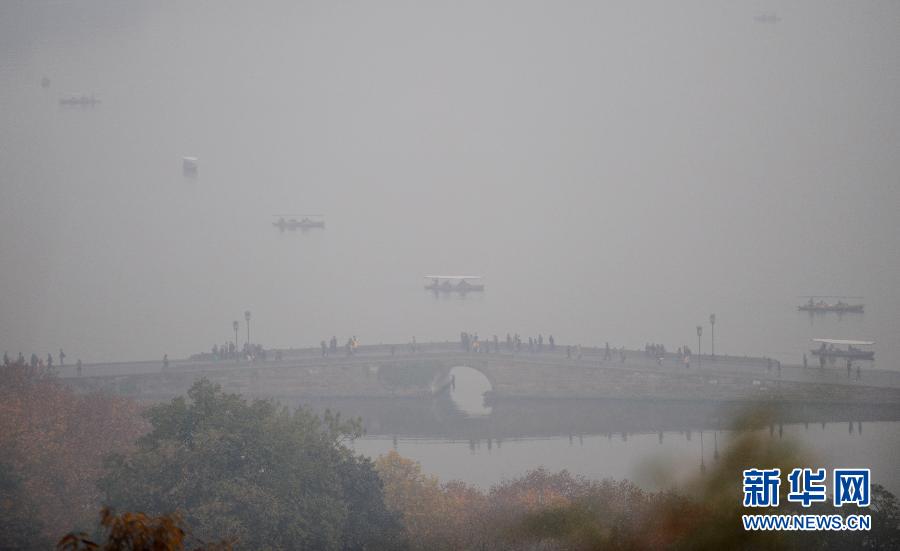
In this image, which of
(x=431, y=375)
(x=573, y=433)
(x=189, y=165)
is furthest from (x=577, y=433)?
(x=189, y=165)

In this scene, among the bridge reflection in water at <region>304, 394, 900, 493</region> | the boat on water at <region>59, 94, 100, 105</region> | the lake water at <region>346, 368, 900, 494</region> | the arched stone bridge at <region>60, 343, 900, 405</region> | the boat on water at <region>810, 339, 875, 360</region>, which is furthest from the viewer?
the boat on water at <region>59, 94, 100, 105</region>

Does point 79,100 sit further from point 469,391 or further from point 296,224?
point 469,391

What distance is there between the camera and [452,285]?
240ft

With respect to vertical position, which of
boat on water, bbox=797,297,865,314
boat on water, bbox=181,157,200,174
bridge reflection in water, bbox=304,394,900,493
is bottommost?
bridge reflection in water, bbox=304,394,900,493

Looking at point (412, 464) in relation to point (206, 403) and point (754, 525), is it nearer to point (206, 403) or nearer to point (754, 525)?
point (206, 403)

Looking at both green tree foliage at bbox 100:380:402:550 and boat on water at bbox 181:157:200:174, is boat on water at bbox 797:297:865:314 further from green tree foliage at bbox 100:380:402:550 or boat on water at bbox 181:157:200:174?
boat on water at bbox 181:157:200:174

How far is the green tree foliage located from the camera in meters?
18.9

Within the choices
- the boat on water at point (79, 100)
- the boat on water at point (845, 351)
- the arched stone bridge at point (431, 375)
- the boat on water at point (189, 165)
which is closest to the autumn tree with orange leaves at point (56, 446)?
the arched stone bridge at point (431, 375)

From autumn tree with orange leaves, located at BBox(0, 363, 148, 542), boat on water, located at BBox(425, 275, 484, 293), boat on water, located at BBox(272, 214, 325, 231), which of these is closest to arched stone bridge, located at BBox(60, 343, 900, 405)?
autumn tree with orange leaves, located at BBox(0, 363, 148, 542)

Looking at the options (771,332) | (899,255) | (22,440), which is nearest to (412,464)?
(22,440)

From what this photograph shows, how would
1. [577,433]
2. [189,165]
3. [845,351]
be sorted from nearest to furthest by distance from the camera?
[577,433] → [845,351] → [189,165]

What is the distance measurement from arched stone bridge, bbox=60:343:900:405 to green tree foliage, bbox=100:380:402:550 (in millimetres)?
18993

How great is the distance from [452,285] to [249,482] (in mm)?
53861

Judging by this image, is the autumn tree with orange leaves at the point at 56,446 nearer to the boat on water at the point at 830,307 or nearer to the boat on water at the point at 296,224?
the boat on water at the point at 830,307
